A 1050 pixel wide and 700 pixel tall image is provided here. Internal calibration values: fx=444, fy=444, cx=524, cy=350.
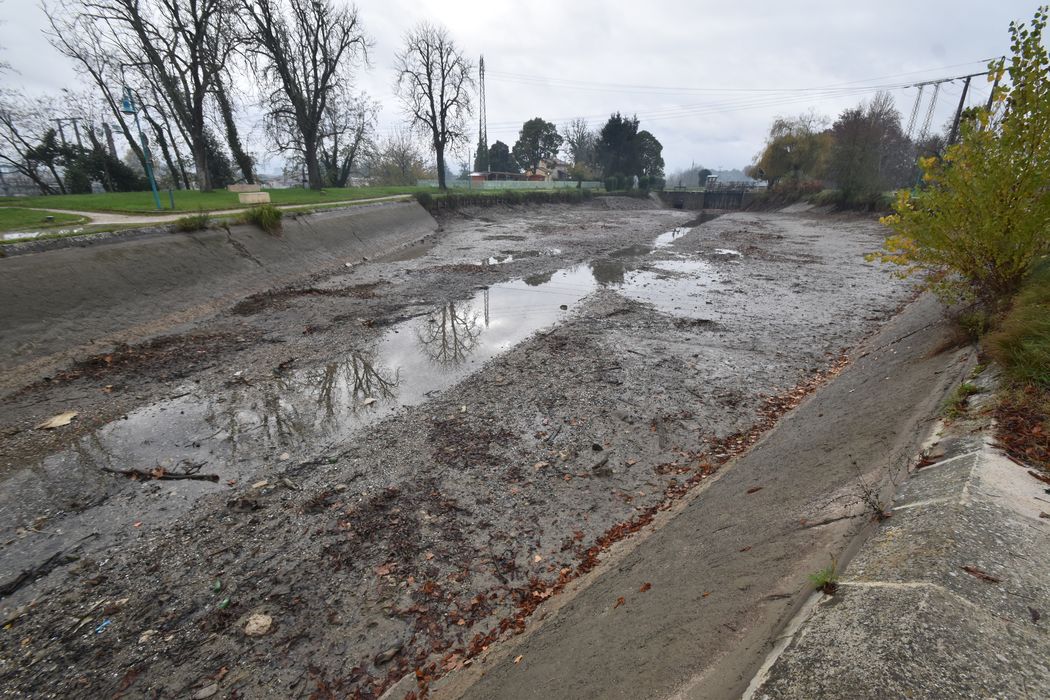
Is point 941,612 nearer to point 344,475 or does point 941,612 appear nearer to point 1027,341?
point 1027,341

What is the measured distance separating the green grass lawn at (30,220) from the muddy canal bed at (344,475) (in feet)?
16.1

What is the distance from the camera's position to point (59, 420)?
5.60m

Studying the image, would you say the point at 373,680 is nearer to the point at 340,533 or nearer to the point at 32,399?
the point at 340,533

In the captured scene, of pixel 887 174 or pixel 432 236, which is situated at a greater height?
pixel 887 174

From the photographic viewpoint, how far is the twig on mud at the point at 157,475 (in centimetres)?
467

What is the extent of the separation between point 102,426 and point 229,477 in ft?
7.77

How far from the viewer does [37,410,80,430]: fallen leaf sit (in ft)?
18.0

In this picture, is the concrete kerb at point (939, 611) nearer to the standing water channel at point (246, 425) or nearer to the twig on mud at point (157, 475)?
the standing water channel at point (246, 425)

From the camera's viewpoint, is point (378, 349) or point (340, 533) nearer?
point (340, 533)

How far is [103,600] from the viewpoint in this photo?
10.7 feet

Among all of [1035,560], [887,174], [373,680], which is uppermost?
[887,174]

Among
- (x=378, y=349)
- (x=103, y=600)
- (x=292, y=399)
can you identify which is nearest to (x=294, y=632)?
(x=103, y=600)

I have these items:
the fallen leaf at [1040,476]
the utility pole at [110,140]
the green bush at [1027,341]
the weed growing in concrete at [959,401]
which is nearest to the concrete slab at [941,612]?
the fallen leaf at [1040,476]

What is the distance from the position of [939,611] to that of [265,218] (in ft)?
53.6
